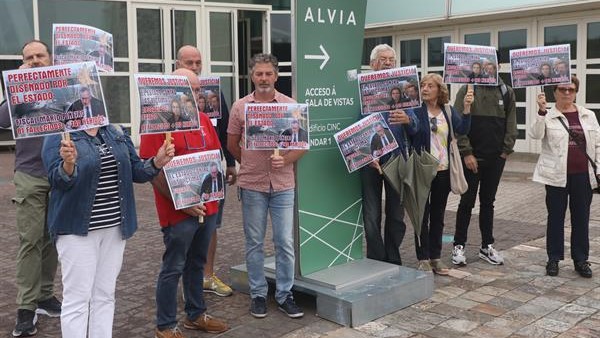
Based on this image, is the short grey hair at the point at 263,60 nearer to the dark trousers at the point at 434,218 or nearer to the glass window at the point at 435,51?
the dark trousers at the point at 434,218

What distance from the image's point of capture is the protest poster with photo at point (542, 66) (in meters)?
5.65

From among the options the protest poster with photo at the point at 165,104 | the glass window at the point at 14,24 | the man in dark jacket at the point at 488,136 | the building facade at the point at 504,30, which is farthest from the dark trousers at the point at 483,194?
the glass window at the point at 14,24

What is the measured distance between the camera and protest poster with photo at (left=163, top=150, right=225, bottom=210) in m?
3.95

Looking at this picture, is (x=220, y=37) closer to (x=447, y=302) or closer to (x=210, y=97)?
(x=210, y=97)

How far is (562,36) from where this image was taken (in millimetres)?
14766

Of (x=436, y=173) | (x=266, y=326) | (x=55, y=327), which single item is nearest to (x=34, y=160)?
(x=55, y=327)

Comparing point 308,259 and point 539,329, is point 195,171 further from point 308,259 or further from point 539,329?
point 539,329

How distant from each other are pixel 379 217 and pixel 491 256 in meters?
1.52

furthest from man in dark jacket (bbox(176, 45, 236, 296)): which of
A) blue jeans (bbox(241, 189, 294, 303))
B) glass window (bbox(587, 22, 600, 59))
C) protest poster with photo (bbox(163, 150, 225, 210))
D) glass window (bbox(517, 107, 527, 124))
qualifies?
glass window (bbox(517, 107, 527, 124))

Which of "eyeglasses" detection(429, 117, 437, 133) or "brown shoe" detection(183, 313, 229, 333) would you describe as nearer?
"brown shoe" detection(183, 313, 229, 333)

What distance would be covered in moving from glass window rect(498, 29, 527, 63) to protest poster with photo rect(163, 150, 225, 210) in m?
12.6

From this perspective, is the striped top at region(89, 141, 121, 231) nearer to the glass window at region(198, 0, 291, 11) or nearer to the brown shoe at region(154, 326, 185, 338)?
the brown shoe at region(154, 326, 185, 338)

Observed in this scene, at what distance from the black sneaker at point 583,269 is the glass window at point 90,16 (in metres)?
13.5

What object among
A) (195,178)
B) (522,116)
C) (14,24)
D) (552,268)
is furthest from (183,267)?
(14,24)
